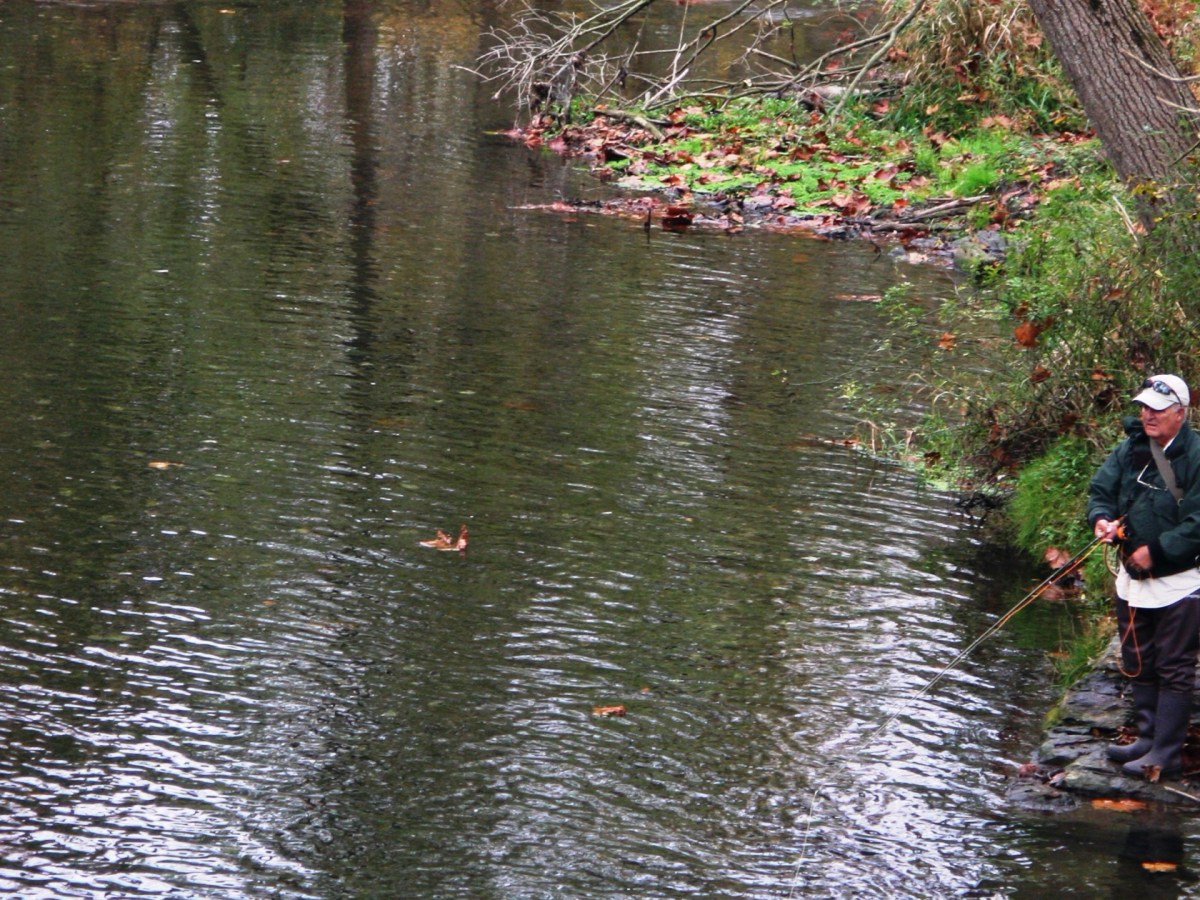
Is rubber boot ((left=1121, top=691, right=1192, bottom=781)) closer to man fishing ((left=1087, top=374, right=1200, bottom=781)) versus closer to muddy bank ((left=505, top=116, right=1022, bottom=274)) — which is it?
man fishing ((left=1087, top=374, right=1200, bottom=781))

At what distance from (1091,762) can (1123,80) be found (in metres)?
4.40

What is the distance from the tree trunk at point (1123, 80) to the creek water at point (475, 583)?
229 centimetres

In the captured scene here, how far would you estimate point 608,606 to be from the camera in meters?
8.02

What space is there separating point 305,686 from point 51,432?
11.3ft

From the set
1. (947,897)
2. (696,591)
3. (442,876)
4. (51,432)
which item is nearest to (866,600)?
(696,591)

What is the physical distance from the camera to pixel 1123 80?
941 cm

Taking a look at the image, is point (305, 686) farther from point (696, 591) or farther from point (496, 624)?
point (696, 591)

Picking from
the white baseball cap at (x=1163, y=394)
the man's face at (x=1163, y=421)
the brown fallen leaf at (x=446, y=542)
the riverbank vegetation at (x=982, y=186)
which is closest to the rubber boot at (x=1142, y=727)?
the man's face at (x=1163, y=421)

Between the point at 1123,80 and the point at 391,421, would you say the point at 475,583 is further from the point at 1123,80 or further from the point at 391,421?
the point at 1123,80

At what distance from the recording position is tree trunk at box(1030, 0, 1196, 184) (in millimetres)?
9312

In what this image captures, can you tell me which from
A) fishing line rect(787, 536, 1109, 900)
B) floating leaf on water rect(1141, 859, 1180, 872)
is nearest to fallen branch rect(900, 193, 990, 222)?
fishing line rect(787, 536, 1109, 900)

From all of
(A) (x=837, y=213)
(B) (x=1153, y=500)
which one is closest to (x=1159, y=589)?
(B) (x=1153, y=500)

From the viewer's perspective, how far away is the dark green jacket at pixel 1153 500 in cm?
651

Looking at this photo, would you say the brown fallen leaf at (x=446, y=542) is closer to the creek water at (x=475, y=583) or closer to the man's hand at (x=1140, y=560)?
the creek water at (x=475, y=583)
